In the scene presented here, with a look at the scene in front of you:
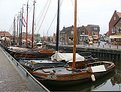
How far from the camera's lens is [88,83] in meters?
21.5

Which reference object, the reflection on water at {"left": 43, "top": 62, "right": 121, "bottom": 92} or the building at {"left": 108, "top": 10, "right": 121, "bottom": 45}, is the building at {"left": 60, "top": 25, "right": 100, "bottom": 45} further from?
the reflection on water at {"left": 43, "top": 62, "right": 121, "bottom": 92}

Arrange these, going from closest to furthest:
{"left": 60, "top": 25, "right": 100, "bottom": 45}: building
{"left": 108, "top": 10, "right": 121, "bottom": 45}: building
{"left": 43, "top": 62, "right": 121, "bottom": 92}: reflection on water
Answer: {"left": 43, "top": 62, "right": 121, "bottom": 92}: reflection on water → {"left": 108, "top": 10, "right": 121, "bottom": 45}: building → {"left": 60, "top": 25, "right": 100, "bottom": 45}: building

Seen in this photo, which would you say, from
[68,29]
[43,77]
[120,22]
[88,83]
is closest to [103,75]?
[88,83]

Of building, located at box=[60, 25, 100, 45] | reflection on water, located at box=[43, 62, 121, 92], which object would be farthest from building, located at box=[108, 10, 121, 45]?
reflection on water, located at box=[43, 62, 121, 92]

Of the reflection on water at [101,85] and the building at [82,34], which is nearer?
the reflection on water at [101,85]

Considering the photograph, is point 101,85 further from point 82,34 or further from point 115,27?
point 82,34

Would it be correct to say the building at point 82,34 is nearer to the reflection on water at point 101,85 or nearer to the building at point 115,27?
the building at point 115,27

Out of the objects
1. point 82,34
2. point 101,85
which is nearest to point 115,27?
point 82,34

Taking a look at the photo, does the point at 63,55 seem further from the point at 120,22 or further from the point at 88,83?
the point at 120,22

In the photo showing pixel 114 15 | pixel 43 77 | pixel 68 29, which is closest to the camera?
pixel 43 77

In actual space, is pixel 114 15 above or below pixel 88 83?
above

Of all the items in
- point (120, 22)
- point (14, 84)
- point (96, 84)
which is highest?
point (120, 22)

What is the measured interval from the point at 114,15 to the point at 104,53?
41.1m

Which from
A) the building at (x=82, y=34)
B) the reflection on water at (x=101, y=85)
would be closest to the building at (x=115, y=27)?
the building at (x=82, y=34)
